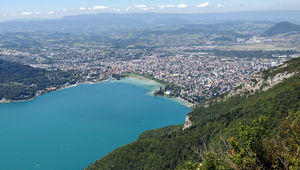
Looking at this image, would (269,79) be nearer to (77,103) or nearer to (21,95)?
(77,103)

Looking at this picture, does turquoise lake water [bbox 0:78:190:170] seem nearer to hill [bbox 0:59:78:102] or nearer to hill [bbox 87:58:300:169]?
hill [bbox 0:59:78:102]

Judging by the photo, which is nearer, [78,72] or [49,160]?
[49,160]

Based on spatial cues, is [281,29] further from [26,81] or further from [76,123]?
[76,123]

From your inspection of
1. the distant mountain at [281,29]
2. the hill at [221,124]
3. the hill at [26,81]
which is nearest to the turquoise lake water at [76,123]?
the hill at [26,81]

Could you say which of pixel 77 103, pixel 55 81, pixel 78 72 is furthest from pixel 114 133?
pixel 78 72

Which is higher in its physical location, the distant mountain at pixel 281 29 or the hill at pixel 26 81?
the distant mountain at pixel 281 29

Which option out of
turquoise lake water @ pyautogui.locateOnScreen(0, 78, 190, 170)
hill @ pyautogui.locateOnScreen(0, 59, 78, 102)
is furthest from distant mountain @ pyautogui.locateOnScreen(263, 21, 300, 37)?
hill @ pyautogui.locateOnScreen(0, 59, 78, 102)

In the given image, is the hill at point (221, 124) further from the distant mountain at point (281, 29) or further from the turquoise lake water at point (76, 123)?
the distant mountain at point (281, 29)
